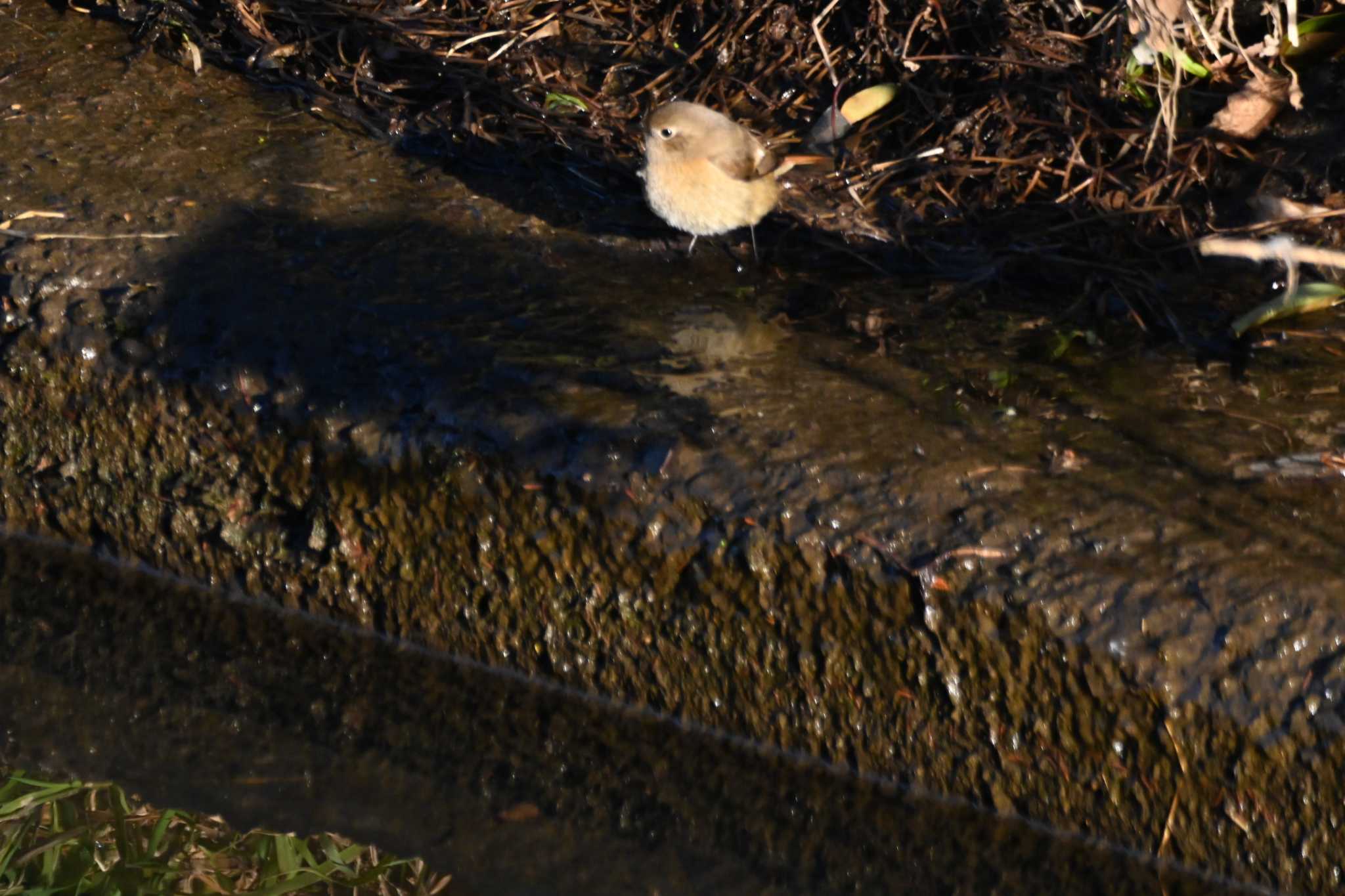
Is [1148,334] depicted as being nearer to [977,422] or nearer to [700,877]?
[977,422]

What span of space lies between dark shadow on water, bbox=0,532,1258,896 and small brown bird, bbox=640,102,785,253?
1.54m

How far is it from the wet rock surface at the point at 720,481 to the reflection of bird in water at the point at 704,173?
155mm

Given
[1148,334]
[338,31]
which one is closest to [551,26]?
[338,31]

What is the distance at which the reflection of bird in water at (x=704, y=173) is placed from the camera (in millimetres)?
4086

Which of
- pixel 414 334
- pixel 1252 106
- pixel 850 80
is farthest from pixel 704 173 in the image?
pixel 1252 106

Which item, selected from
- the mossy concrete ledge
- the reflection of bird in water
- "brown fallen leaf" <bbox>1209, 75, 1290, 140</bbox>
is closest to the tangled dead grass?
"brown fallen leaf" <bbox>1209, 75, 1290, 140</bbox>

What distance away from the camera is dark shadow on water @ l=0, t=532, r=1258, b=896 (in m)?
2.91

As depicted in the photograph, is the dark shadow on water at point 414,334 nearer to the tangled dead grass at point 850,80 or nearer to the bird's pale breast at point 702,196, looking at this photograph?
the bird's pale breast at point 702,196

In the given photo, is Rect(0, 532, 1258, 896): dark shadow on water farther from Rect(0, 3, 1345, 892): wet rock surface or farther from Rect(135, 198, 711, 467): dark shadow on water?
Rect(135, 198, 711, 467): dark shadow on water

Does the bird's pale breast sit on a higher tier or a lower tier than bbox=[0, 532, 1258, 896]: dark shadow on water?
higher

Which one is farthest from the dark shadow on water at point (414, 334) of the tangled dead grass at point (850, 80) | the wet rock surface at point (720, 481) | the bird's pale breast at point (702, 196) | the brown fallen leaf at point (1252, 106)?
the brown fallen leaf at point (1252, 106)

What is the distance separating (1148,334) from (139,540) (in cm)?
282

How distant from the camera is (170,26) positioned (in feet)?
17.3

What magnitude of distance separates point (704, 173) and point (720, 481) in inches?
49.1
